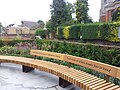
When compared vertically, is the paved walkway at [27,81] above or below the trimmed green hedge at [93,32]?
below

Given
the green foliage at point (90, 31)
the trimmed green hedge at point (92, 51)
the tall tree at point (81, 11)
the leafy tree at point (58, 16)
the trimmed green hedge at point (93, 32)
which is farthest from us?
the tall tree at point (81, 11)

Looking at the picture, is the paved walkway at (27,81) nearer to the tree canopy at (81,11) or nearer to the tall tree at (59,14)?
the tall tree at (59,14)

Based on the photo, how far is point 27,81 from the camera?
606 centimetres

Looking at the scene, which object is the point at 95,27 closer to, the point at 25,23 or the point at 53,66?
the point at 53,66

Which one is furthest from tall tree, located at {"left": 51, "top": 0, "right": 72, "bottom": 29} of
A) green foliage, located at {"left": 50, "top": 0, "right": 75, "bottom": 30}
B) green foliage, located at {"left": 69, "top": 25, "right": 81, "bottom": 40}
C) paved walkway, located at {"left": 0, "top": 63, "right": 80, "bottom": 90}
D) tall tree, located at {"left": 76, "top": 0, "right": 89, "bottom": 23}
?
paved walkway, located at {"left": 0, "top": 63, "right": 80, "bottom": 90}

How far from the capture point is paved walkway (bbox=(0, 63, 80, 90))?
5.46m

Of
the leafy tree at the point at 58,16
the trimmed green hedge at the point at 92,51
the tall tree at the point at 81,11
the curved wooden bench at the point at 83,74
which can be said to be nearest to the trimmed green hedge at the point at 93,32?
the trimmed green hedge at the point at 92,51

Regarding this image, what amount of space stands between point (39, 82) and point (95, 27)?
362 inches

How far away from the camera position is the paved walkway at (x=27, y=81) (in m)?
5.46

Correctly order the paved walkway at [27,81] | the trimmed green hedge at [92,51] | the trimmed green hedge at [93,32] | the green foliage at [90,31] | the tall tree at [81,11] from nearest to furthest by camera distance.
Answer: the paved walkway at [27,81] < the trimmed green hedge at [92,51] < the trimmed green hedge at [93,32] < the green foliage at [90,31] < the tall tree at [81,11]

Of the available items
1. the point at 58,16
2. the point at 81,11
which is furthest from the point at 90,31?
the point at 81,11

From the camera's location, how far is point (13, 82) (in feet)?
19.5

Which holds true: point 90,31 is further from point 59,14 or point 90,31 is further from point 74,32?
point 59,14

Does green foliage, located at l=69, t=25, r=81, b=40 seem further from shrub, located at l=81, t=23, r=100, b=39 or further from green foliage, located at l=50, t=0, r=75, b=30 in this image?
green foliage, located at l=50, t=0, r=75, b=30
